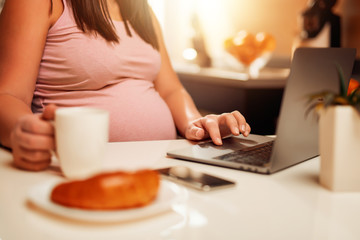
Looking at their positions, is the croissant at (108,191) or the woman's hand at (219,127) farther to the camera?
the woman's hand at (219,127)

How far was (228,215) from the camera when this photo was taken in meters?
0.51

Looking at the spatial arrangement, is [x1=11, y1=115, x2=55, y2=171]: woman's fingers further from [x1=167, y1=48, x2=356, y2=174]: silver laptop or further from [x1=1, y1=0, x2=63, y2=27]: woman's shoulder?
[x1=1, y1=0, x2=63, y2=27]: woman's shoulder

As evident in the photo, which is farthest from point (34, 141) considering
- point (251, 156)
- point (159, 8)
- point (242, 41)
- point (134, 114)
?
point (159, 8)

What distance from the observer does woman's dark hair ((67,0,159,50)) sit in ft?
3.51

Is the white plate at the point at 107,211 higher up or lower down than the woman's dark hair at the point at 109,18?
lower down

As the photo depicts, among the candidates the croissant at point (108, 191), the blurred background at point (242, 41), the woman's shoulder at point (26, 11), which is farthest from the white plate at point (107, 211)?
the blurred background at point (242, 41)

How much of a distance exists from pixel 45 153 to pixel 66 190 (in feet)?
0.63

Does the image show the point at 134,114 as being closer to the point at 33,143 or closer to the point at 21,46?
the point at 21,46

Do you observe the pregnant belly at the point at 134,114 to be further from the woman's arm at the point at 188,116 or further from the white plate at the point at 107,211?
the white plate at the point at 107,211

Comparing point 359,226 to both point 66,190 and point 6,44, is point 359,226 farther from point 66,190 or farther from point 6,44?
point 6,44

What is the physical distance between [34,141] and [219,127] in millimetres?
459

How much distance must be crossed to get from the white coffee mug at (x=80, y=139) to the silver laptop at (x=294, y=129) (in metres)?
0.22

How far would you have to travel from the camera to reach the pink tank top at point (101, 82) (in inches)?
41.6

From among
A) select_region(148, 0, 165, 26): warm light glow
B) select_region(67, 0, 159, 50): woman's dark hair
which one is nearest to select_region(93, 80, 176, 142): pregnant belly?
select_region(67, 0, 159, 50): woman's dark hair
